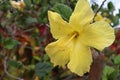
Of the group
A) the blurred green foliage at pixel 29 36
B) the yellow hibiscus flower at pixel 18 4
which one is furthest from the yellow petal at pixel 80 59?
the yellow hibiscus flower at pixel 18 4

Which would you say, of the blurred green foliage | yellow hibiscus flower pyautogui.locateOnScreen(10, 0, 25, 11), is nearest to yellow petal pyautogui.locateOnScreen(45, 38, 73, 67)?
the blurred green foliage

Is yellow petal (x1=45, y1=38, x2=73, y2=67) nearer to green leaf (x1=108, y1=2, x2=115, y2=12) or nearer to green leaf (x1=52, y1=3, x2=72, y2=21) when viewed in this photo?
green leaf (x1=52, y1=3, x2=72, y2=21)

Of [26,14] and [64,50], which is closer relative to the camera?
[64,50]

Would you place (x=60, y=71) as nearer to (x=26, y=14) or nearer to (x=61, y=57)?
(x=26, y=14)

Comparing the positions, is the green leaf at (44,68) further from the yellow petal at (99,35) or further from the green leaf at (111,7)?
the green leaf at (111,7)

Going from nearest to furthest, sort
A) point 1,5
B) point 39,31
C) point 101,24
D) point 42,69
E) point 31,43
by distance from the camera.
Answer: point 101,24 → point 42,69 → point 1,5 → point 39,31 → point 31,43

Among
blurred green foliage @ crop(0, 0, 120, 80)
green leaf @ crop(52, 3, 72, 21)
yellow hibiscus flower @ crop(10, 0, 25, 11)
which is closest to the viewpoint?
green leaf @ crop(52, 3, 72, 21)

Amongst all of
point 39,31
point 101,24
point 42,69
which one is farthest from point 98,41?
point 39,31
